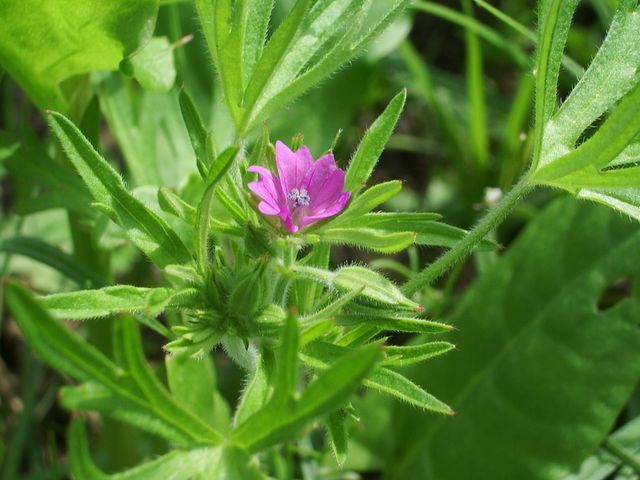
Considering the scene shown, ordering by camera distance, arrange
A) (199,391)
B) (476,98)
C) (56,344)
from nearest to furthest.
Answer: (56,344)
(199,391)
(476,98)

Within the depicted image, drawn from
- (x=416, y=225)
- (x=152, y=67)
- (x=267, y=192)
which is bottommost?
(x=416, y=225)

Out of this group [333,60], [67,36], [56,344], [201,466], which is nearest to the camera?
[56,344]

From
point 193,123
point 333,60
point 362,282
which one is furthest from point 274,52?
point 362,282

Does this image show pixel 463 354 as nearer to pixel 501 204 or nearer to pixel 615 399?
pixel 615 399

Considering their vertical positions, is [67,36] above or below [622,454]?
above

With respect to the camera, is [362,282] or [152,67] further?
[152,67]

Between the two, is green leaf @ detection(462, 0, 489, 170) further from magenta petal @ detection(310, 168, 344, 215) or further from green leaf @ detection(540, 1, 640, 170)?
magenta petal @ detection(310, 168, 344, 215)

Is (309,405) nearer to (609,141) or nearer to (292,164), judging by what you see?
(292,164)
